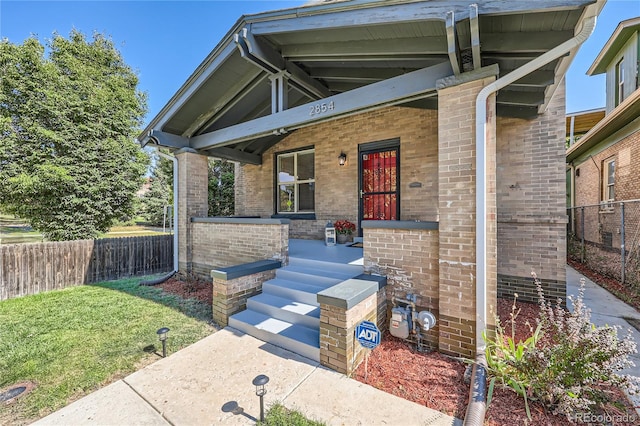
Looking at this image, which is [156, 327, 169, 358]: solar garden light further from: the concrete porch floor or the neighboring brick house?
the neighboring brick house

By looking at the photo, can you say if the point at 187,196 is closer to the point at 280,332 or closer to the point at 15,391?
the point at 15,391

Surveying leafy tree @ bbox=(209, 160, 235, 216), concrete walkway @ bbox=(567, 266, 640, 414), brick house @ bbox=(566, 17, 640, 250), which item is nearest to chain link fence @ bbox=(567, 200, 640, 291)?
brick house @ bbox=(566, 17, 640, 250)

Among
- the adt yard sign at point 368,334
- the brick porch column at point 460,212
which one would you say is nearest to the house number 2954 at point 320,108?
the brick porch column at point 460,212

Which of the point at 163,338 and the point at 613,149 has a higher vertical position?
the point at 613,149

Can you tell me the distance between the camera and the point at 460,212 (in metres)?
3.19

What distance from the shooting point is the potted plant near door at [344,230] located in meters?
6.70

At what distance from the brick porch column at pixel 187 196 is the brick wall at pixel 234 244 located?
18 cm

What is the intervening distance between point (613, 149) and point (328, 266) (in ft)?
33.1

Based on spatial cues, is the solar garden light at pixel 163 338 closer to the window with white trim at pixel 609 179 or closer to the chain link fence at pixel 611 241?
the chain link fence at pixel 611 241

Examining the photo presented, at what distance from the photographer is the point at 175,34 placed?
9406 millimetres

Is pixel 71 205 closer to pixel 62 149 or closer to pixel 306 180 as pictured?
pixel 62 149

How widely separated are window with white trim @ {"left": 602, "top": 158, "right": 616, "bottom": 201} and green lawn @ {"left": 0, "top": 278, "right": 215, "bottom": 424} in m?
12.1

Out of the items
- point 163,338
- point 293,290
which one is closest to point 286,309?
point 293,290

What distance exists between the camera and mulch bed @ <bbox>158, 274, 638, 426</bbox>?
226 cm
